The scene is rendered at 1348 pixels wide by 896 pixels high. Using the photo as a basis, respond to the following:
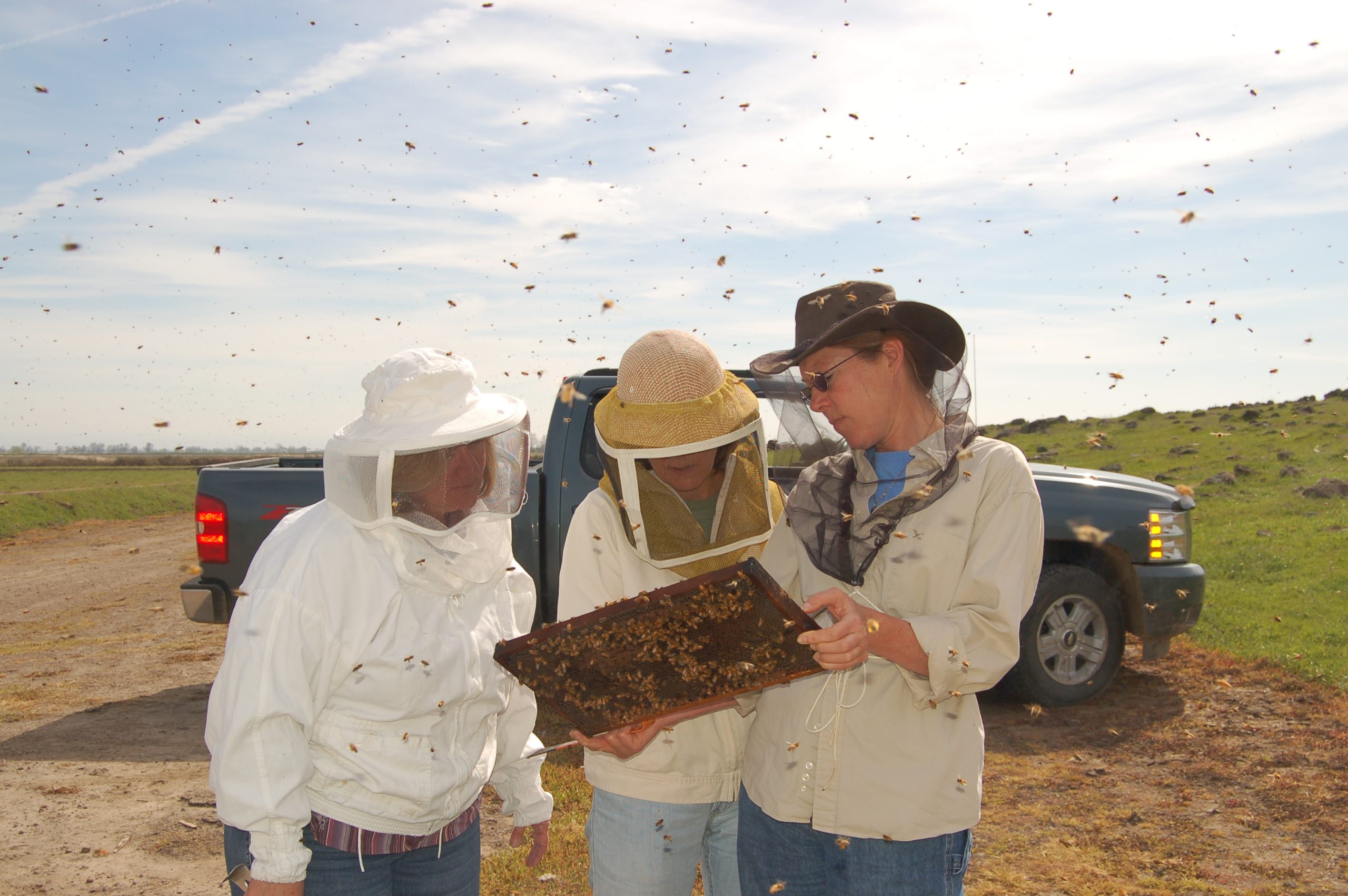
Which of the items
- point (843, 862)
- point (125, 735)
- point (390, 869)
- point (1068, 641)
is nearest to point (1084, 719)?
point (1068, 641)

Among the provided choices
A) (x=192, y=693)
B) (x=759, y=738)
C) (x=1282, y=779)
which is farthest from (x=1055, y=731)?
(x=192, y=693)

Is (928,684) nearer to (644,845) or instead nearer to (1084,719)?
(644,845)

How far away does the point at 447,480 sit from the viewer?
2.49 m

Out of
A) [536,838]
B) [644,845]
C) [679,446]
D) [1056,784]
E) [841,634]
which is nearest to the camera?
[841,634]

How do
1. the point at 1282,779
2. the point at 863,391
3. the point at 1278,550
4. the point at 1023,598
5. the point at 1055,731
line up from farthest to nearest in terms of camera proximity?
the point at 1278,550
the point at 1055,731
the point at 1282,779
the point at 863,391
the point at 1023,598

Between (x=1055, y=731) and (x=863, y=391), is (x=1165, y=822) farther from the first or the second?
Answer: (x=863, y=391)

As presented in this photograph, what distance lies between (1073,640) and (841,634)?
5442mm

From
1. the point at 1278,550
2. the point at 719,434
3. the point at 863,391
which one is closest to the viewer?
the point at 863,391

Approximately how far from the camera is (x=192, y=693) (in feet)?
26.1

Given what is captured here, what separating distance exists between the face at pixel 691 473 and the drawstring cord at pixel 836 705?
0.69 metres

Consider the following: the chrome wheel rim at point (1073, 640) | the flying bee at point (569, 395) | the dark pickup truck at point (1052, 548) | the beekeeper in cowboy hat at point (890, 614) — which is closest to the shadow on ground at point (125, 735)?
the dark pickup truck at point (1052, 548)

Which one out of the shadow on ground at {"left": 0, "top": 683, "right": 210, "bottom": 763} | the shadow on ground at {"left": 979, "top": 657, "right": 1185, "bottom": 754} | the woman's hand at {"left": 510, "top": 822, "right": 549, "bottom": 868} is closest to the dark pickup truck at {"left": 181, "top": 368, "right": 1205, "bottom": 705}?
the shadow on ground at {"left": 979, "top": 657, "right": 1185, "bottom": 754}

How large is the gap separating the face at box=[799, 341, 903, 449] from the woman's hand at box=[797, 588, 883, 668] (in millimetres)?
502

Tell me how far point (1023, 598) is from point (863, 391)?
62cm
